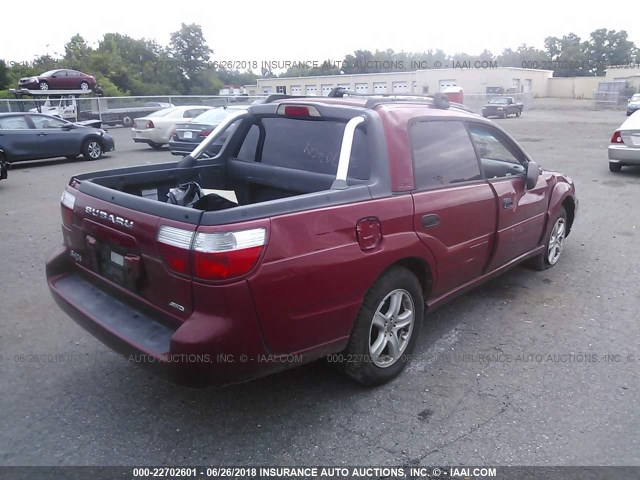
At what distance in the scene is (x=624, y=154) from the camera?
1138cm

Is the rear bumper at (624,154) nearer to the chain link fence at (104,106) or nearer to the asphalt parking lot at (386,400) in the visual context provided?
the asphalt parking lot at (386,400)

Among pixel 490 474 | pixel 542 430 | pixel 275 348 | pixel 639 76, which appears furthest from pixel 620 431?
pixel 639 76

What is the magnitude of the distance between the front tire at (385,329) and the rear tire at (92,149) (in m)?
13.7

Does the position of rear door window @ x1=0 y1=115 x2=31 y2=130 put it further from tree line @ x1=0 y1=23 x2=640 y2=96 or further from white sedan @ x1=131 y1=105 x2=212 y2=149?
tree line @ x1=0 y1=23 x2=640 y2=96

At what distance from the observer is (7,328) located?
4242 mm

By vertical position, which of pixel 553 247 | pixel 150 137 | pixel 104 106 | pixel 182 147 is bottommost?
pixel 553 247

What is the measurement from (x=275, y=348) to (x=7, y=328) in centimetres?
271

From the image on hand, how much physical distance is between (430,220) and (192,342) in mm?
1773

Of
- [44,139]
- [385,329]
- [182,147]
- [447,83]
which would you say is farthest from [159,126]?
[447,83]

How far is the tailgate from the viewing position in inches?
107

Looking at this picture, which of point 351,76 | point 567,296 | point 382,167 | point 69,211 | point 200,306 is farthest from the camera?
point 351,76

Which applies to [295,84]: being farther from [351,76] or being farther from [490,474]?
[490,474]

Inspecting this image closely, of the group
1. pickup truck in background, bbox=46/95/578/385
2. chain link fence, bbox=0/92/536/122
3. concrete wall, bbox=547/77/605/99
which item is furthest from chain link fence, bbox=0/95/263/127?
concrete wall, bbox=547/77/605/99

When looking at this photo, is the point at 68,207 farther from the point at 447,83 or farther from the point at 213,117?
the point at 447,83
